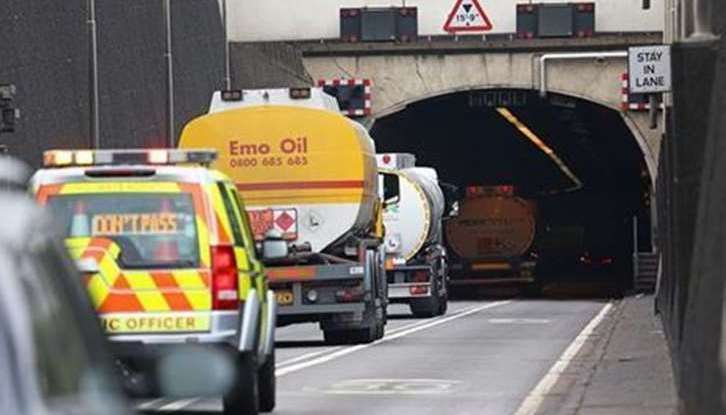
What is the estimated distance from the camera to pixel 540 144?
67625 millimetres

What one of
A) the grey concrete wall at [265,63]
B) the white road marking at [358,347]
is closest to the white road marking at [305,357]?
the white road marking at [358,347]

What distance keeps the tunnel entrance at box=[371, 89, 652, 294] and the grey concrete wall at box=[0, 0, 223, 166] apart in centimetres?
651

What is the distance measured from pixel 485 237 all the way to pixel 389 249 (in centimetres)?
1858

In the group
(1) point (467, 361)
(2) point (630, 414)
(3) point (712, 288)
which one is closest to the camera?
(3) point (712, 288)

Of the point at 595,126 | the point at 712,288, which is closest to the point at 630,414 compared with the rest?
the point at 712,288

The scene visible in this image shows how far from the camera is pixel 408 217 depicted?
39438 millimetres

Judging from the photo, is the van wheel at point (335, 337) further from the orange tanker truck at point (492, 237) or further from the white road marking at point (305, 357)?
the orange tanker truck at point (492, 237)

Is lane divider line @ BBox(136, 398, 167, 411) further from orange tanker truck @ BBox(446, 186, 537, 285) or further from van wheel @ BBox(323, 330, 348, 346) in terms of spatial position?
orange tanker truck @ BBox(446, 186, 537, 285)

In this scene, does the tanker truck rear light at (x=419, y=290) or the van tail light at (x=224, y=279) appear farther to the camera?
the tanker truck rear light at (x=419, y=290)

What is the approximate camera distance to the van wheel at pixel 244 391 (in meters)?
13.9

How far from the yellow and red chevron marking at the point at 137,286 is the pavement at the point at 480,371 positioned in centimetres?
197

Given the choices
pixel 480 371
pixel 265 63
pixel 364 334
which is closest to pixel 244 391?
pixel 480 371

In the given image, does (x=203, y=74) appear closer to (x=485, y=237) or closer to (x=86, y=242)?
(x=485, y=237)

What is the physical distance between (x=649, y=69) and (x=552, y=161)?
158ft
